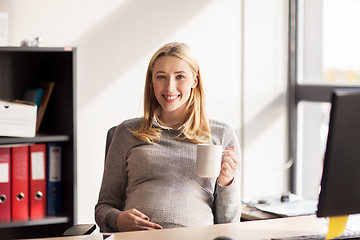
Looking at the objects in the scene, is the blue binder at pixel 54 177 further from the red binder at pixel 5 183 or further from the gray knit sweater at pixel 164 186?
the gray knit sweater at pixel 164 186

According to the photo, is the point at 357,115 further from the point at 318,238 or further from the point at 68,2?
the point at 68,2

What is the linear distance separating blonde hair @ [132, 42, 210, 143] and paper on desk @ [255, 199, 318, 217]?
44cm

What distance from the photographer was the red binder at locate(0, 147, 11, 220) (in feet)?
9.20

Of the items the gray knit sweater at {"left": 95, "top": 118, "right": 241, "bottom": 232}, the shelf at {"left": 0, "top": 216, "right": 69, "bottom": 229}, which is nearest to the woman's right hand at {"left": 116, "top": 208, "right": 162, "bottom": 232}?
the gray knit sweater at {"left": 95, "top": 118, "right": 241, "bottom": 232}

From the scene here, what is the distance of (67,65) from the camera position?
289 cm

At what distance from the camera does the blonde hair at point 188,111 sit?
234cm

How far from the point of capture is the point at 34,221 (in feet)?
9.27

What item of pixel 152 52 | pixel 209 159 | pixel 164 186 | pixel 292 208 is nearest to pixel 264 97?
pixel 152 52

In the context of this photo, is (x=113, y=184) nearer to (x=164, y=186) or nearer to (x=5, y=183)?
(x=164, y=186)

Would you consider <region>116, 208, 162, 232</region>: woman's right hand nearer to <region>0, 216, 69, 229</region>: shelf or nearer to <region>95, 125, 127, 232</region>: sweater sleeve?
<region>95, 125, 127, 232</region>: sweater sleeve

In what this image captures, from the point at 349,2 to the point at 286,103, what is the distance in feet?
2.58

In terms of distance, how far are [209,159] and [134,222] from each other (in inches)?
14.3

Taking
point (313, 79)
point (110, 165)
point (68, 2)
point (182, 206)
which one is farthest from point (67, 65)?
point (313, 79)

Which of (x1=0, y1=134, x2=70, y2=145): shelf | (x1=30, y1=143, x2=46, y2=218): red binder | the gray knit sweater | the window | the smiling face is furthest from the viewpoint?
the window
